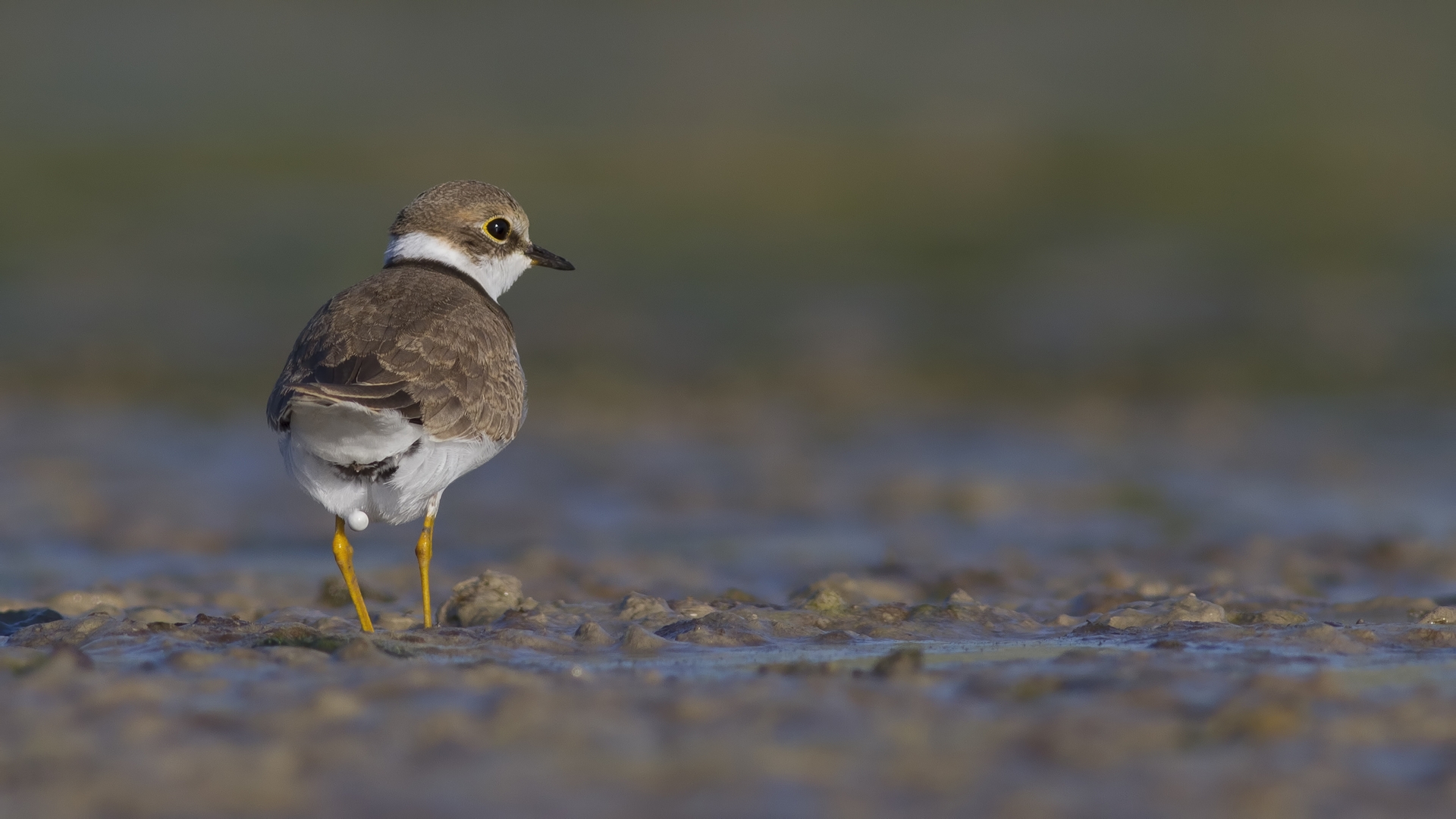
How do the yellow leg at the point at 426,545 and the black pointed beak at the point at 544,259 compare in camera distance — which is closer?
the yellow leg at the point at 426,545

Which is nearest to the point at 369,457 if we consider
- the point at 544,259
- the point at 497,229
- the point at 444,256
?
the point at 444,256

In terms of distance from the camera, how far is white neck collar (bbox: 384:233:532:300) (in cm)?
712

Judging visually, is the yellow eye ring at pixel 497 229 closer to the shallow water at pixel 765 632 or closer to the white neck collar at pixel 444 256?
the white neck collar at pixel 444 256

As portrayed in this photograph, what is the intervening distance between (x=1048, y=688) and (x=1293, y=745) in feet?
2.34

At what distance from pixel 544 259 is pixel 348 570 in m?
2.09

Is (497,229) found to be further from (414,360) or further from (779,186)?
(779,186)

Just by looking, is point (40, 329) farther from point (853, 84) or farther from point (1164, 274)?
point (853, 84)

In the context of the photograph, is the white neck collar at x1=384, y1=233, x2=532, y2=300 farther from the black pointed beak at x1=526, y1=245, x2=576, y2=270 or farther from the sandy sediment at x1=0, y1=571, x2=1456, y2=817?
the sandy sediment at x1=0, y1=571, x2=1456, y2=817

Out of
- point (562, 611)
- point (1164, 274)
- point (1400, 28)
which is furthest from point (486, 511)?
point (1400, 28)

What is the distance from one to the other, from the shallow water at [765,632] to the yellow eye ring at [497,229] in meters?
1.50

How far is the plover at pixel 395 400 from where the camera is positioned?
5.52 meters

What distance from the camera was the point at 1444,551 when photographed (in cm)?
760

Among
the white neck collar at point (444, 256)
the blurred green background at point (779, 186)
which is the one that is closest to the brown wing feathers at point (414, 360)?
the white neck collar at point (444, 256)

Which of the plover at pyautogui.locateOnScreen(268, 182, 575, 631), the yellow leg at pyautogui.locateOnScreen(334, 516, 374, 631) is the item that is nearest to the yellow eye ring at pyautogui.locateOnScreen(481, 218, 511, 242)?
the plover at pyautogui.locateOnScreen(268, 182, 575, 631)
